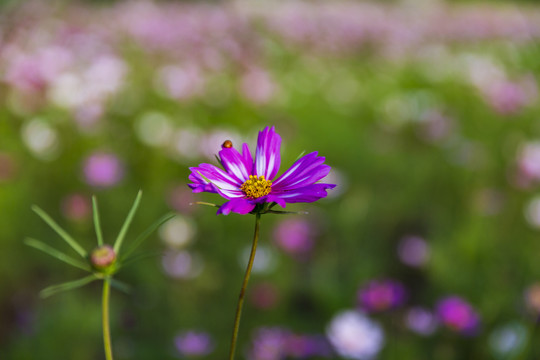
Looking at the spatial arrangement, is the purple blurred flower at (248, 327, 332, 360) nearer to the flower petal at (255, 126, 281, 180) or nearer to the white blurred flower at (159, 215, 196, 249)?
the white blurred flower at (159, 215, 196, 249)

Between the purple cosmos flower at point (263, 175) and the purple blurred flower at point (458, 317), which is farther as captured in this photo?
the purple blurred flower at point (458, 317)

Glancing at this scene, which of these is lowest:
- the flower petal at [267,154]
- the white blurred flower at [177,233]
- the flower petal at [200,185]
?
the flower petal at [200,185]

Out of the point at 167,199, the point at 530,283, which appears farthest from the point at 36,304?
the point at 530,283

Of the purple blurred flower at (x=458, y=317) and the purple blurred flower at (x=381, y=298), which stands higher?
the purple blurred flower at (x=381, y=298)

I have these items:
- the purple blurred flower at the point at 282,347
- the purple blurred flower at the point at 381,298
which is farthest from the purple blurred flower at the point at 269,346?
the purple blurred flower at the point at 381,298

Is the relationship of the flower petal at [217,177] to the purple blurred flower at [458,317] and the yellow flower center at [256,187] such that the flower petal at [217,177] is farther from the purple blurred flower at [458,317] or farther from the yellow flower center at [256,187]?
the purple blurred flower at [458,317]

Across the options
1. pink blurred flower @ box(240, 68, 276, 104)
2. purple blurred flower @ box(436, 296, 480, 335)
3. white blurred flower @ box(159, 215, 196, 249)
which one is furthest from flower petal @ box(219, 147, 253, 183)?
pink blurred flower @ box(240, 68, 276, 104)

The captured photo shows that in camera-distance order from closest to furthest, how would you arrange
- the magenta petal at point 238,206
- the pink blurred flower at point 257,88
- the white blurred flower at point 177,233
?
the magenta petal at point 238,206 < the white blurred flower at point 177,233 < the pink blurred flower at point 257,88
